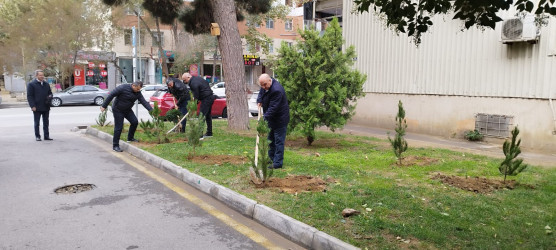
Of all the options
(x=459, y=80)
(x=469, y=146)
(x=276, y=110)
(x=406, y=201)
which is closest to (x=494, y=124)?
(x=469, y=146)

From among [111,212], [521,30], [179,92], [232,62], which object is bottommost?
[111,212]

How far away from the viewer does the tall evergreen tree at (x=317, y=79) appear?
889 cm

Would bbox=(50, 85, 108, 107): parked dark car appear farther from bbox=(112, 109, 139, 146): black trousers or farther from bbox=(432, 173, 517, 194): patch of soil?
bbox=(432, 173, 517, 194): patch of soil

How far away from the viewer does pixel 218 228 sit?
4.71 m

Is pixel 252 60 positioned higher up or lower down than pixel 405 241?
higher up

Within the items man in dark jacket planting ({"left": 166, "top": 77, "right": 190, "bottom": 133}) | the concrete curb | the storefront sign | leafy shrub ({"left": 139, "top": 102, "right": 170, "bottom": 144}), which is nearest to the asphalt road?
the concrete curb

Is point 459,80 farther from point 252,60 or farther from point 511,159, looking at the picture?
point 252,60

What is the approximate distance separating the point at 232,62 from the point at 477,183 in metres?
7.84

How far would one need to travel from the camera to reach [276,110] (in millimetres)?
6980

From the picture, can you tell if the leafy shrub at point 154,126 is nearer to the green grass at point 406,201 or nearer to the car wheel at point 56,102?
the green grass at point 406,201

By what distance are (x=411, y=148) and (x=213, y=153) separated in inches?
177

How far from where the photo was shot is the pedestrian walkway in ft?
29.3

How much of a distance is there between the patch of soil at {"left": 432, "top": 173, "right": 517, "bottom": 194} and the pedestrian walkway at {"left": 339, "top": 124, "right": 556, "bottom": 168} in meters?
2.59

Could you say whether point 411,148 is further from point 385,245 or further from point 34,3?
point 34,3
